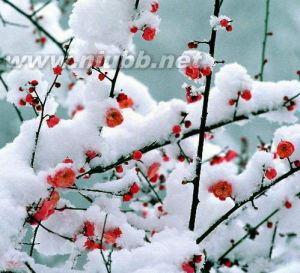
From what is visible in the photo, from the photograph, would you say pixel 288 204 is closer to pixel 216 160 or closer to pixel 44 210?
pixel 216 160

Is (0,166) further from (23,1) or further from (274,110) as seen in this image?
(23,1)

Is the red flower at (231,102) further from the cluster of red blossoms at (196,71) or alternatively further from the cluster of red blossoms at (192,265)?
the cluster of red blossoms at (192,265)

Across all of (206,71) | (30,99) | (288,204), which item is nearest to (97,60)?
(30,99)

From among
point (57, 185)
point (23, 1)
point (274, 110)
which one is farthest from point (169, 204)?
point (23, 1)

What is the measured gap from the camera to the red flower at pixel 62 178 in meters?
1.85

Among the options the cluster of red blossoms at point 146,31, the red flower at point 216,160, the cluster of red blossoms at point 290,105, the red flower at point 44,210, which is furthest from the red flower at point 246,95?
the red flower at point 44,210

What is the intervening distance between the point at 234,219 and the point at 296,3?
2.83m

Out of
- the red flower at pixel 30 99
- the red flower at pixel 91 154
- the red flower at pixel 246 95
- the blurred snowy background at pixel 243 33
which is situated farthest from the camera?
the blurred snowy background at pixel 243 33

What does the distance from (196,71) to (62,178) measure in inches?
29.2

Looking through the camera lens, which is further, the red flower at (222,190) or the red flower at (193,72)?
the red flower at (222,190)

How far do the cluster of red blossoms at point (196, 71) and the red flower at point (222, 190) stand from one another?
0.64 metres

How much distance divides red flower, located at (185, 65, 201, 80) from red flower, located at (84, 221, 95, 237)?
844 millimetres

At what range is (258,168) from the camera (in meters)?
2.25

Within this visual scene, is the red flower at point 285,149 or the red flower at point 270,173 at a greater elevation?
the red flower at point 285,149
